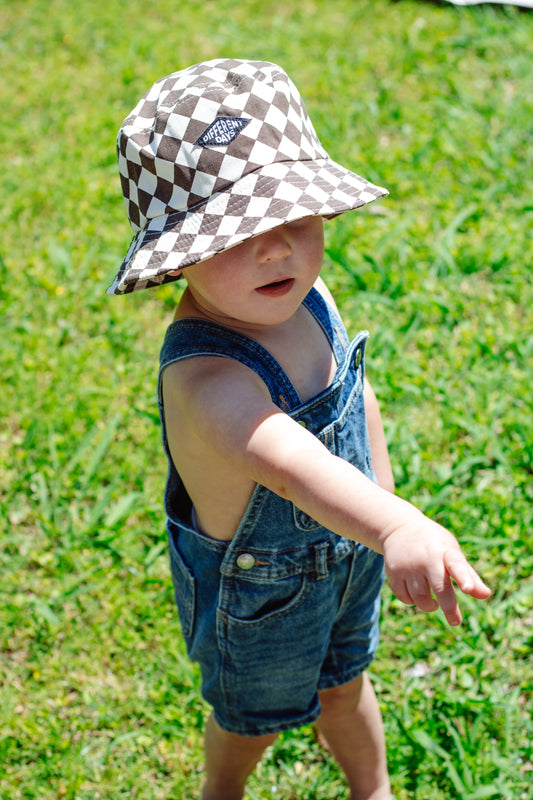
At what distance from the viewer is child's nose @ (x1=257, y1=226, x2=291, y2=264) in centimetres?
140

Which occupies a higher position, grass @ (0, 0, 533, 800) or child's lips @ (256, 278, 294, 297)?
child's lips @ (256, 278, 294, 297)

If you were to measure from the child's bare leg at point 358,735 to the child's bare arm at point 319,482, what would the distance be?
91 centimetres

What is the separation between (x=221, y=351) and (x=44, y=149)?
3257 millimetres

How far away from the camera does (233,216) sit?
1.34 meters

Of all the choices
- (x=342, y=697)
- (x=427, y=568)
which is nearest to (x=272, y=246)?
(x=427, y=568)

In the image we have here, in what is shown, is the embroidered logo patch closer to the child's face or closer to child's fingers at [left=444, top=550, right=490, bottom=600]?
the child's face

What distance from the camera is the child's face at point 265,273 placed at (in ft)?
4.59

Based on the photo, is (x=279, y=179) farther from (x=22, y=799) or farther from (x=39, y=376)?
(x=39, y=376)

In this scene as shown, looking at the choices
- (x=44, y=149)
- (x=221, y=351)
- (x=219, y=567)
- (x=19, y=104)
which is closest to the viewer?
(x=221, y=351)

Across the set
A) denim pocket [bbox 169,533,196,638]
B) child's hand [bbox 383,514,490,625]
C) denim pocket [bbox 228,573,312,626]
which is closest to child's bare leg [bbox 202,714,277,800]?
denim pocket [bbox 169,533,196,638]

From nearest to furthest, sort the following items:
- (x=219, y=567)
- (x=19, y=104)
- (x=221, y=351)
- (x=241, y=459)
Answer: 1. (x=241, y=459)
2. (x=221, y=351)
3. (x=219, y=567)
4. (x=19, y=104)

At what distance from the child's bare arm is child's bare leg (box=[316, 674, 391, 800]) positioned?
91cm

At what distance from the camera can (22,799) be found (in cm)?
216

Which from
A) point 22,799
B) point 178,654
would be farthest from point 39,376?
point 22,799
